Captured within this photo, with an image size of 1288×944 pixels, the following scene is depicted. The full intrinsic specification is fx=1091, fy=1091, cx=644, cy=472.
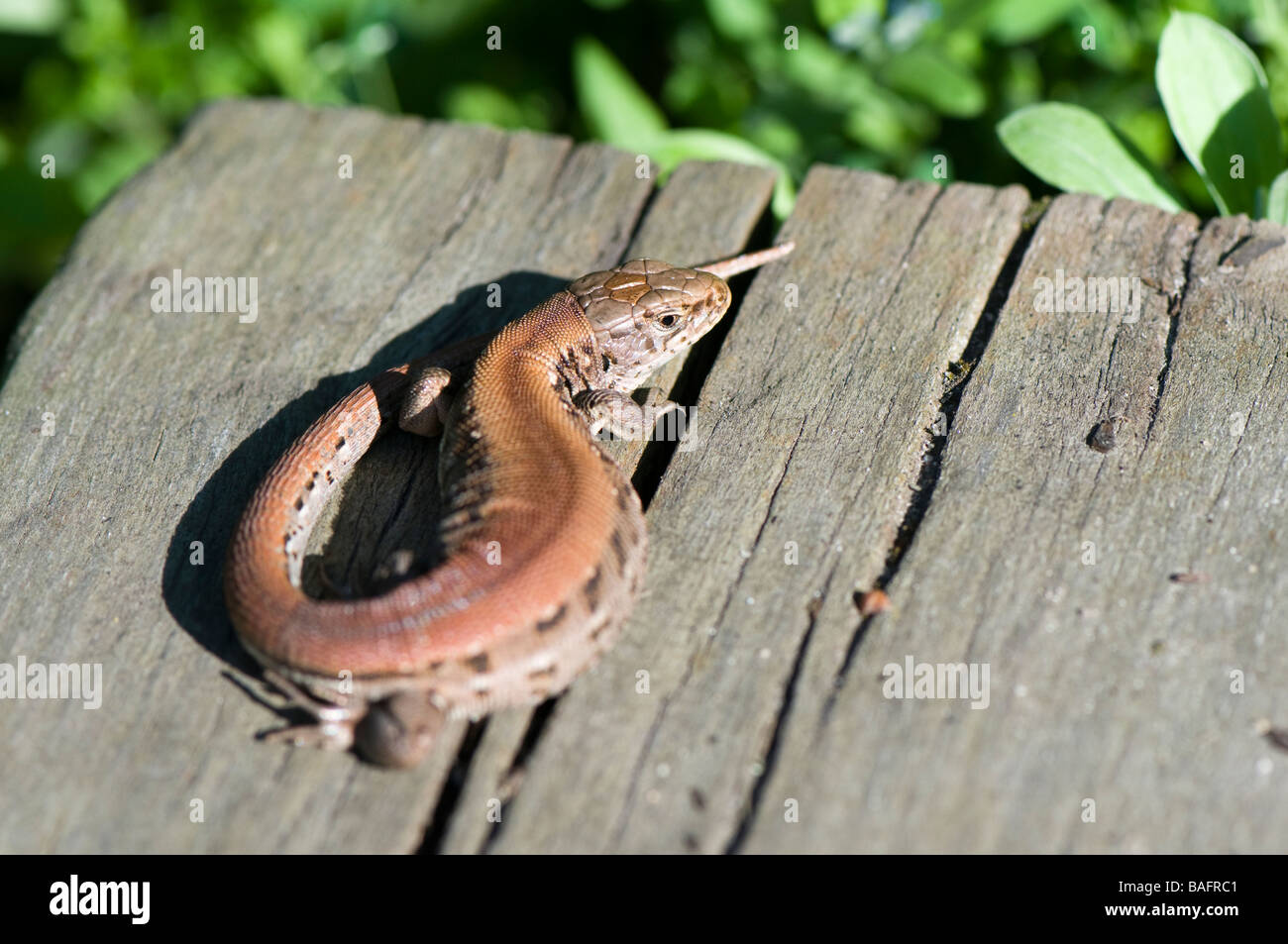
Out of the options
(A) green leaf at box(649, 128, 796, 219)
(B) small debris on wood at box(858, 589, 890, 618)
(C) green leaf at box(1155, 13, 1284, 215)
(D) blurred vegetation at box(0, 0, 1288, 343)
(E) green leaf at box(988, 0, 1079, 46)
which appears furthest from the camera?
(D) blurred vegetation at box(0, 0, 1288, 343)

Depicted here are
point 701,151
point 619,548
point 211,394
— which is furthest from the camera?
point 701,151

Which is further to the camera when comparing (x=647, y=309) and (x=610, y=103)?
(x=610, y=103)

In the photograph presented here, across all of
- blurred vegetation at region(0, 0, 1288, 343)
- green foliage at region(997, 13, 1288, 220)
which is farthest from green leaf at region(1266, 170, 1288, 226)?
blurred vegetation at region(0, 0, 1288, 343)

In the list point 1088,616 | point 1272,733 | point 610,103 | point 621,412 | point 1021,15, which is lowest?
point 1272,733

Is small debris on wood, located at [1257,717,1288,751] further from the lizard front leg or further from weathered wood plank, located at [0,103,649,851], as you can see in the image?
weathered wood plank, located at [0,103,649,851]

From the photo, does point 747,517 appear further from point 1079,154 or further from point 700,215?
point 1079,154

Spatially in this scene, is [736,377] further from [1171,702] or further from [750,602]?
[1171,702]

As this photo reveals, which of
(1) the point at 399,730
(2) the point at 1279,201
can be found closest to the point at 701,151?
(2) the point at 1279,201
